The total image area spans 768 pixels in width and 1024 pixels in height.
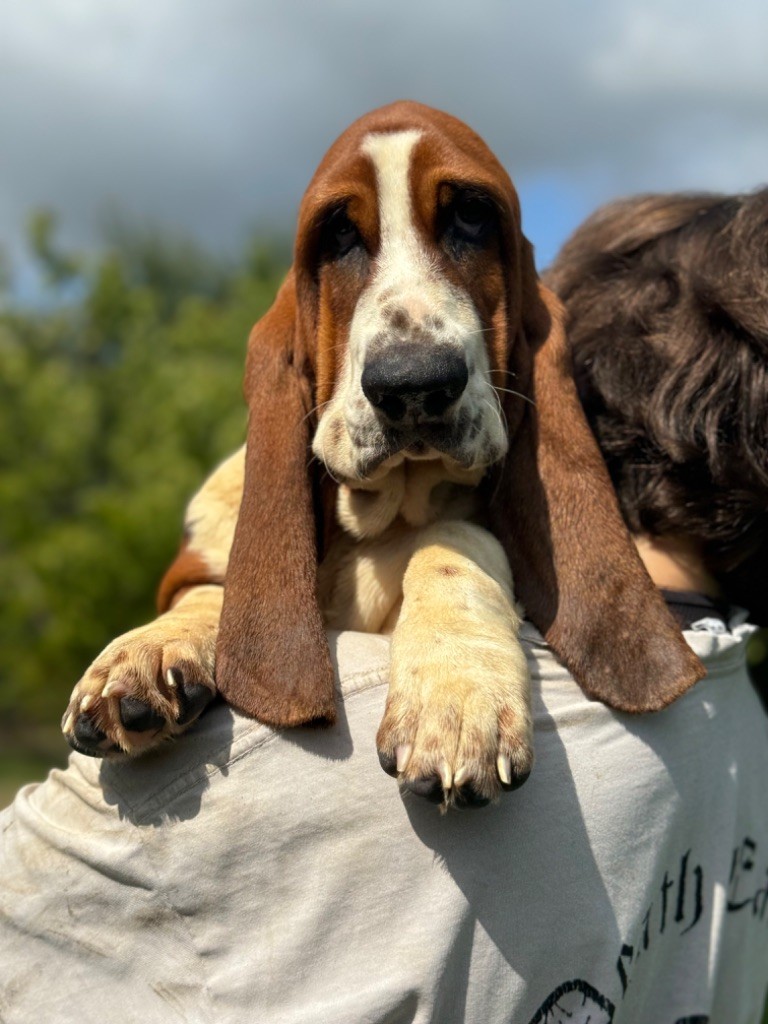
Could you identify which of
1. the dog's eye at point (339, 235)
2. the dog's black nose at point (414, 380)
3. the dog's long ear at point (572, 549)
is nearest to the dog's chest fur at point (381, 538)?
the dog's long ear at point (572, 549)

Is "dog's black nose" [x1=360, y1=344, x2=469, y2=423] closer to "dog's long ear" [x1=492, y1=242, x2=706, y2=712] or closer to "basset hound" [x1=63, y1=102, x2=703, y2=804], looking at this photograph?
"basset hound" [x1=63, y1=102, x2=703, y2=804]

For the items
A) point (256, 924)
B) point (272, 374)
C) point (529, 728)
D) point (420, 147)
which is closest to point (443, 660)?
point (529, 728)

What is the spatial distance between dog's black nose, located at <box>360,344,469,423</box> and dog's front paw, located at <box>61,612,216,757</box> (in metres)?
0.62

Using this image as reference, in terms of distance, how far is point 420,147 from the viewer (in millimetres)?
2258

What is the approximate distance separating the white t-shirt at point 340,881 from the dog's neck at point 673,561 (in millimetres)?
558

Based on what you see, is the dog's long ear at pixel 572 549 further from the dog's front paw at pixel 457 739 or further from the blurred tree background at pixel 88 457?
the blurred tree background at pixel 88 457

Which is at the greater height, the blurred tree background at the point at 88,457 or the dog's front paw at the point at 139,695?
the dog's front paw at the point at 139,695

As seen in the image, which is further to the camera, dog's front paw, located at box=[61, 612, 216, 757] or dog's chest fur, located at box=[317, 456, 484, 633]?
dog's chest fur, located at box=[317, 456, 484, 633]

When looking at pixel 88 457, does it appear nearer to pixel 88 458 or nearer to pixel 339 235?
pixel 88 458

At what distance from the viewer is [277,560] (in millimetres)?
2225

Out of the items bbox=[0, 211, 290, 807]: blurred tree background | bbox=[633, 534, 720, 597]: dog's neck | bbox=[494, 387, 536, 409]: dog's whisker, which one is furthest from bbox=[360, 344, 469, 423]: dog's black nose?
bbox=[0, 211, 290, 807]: blurred tree background

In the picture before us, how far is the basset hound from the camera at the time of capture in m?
1.93

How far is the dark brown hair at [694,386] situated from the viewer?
246 centimetres

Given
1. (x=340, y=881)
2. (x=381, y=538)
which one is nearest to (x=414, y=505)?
(x=381, y=538)
